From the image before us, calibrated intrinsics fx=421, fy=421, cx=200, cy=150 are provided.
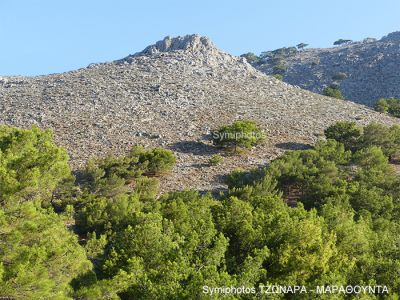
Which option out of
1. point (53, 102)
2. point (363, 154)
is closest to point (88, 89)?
point (53, 102)

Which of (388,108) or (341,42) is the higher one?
(341,42)

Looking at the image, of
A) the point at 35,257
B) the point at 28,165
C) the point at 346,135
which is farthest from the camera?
the point at 346,135

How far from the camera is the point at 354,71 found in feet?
274

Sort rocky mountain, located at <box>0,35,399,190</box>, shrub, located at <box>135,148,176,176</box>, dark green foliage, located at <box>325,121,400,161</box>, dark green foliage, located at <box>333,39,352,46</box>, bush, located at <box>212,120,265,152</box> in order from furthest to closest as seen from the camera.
A: dark green foliage, located at <box>333,39,352,46</box>, dark green foliage, located at <box>325,121,400,161</box>, bush, located at <box>212,120,265,152</box>, rocky mountain, located at <box>0,35,399,190</box>, shrub, located at <box>135,148,176,176</box>

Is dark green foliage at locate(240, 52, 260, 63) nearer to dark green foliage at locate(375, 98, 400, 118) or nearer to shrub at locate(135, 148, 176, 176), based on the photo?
dark green foliage at locate(375, 98, 400, 118)

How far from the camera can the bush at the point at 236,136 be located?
35.3 m

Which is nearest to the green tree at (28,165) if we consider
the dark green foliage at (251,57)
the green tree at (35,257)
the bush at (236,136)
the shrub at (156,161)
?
the green tree at (35,257)

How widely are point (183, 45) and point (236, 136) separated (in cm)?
3300

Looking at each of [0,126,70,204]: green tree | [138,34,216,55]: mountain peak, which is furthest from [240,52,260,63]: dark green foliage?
[0,126,70,204]: green tree

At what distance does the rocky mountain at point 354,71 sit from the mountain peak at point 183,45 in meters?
26.4

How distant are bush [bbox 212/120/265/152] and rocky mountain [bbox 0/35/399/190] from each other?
38.6 inches

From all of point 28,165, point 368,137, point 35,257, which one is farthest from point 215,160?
point 35,257

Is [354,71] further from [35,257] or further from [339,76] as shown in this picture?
[35,257]

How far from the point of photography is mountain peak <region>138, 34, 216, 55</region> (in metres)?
63.4
